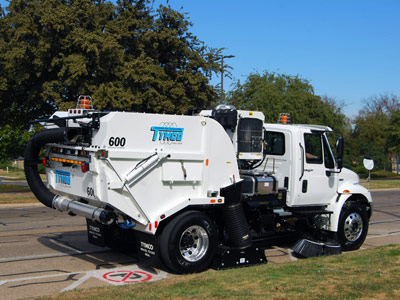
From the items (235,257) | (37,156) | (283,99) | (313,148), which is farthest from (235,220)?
(283,99)

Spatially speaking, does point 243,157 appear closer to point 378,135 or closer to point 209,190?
point 209,190

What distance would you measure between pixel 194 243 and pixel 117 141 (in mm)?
2095

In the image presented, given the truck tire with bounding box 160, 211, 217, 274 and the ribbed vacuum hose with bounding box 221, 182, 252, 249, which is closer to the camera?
the truck tire with bounding box 160, 211, 217, 274

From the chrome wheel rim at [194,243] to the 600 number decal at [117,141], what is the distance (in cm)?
170

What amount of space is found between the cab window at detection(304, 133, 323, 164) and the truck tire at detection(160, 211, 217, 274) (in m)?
2.82

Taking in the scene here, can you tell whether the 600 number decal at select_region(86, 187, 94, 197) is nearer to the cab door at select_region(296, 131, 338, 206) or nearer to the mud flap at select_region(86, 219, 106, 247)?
the mud flap at select_region(86, 219, 106, 247)

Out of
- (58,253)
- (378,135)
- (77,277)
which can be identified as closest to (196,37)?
(58,253)

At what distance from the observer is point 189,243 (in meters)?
7.48

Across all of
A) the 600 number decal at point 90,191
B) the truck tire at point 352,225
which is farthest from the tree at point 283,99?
the 600 number decal at point 90,191

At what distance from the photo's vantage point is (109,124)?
6680mm

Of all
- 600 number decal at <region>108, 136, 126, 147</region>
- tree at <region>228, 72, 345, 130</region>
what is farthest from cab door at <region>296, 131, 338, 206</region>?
tree at <region>228, 72, 345, 130</region>

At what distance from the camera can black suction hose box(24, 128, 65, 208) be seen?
7367 millimetres

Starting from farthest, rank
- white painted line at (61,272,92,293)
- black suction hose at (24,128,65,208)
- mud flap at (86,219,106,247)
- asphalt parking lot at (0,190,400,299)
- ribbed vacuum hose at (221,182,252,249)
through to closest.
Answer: mud flap at (86,219,106,247)
ribbed vacuum hose at (221,182,252,249)
black suction hose at (24,128,65,208)
asphalt parking lot at (0,190,400,299)
white painted line at (61,272,92,293)

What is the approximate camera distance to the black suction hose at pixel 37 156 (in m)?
7.37
